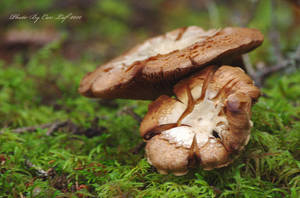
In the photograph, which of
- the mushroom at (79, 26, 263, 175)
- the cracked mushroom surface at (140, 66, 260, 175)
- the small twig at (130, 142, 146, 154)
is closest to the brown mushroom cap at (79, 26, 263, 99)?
the mushroom at (79, 26, 263, 175)

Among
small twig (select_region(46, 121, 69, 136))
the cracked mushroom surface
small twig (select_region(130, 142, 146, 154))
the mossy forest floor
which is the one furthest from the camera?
small twig (select_region(46, 121, 69, 136))

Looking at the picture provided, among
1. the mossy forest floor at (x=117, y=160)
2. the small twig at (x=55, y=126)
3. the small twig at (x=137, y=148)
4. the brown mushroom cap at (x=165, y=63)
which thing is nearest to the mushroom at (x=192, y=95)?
the brown mushroom cap at (x=165, y=63)

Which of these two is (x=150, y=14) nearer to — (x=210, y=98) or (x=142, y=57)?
(x=142, y=57)

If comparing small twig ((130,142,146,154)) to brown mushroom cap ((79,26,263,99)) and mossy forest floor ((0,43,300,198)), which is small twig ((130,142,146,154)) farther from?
brown mushroom cap ((79,26,263,99))

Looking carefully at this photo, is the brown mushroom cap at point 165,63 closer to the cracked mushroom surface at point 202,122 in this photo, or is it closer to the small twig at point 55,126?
the cracked mushroom surface at point 202,122

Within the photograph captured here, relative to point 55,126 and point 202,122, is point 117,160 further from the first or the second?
point 55,126

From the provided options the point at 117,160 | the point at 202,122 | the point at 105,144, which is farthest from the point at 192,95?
the point at 105,144
